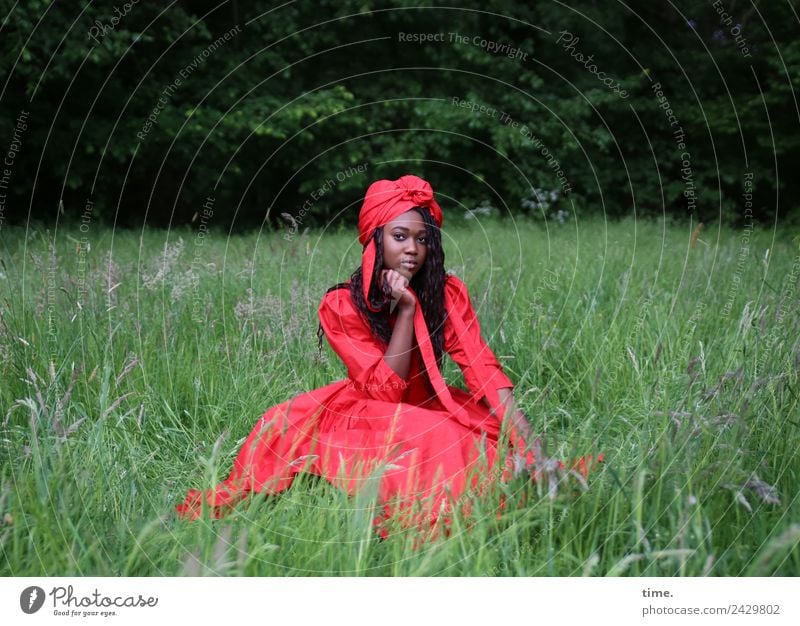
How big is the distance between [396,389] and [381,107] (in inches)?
299

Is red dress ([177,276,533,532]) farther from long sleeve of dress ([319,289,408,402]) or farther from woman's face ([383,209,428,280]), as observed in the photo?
woman's face ([383,209,428,280])

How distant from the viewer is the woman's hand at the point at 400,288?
2.54 meters

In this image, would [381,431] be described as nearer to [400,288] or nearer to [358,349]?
[358,349]

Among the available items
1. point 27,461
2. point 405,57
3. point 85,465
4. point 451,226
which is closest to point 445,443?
point 85,465

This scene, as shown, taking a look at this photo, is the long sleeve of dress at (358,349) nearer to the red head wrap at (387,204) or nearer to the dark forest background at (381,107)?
the red head wrap at (387,204)

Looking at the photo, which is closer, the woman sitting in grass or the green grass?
the green grass

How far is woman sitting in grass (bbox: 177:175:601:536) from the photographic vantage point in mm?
2293

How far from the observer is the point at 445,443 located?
7.59ft

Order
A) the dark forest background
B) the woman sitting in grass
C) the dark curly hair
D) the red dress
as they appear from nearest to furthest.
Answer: the red dress → the woman sitting in grass → the dark curly hair → the dark forest background

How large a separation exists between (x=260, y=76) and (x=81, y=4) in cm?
227

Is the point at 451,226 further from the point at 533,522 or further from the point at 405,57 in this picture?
the point at 533,522

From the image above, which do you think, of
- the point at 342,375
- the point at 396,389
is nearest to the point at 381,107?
the point at 342,375

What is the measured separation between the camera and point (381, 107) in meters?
9.62

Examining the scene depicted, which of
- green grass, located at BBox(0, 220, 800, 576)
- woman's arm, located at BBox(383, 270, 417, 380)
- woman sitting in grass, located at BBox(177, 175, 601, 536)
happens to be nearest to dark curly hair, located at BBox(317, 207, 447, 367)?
woman sitting in grass, located at BBox(177, 175, 601, 536)
